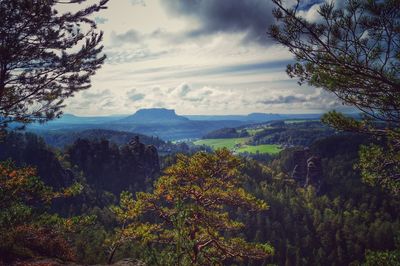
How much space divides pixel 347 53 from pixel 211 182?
35.9 ft

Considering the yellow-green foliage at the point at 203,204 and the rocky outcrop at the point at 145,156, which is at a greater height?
the yellow-green foliage at the point at 203,204

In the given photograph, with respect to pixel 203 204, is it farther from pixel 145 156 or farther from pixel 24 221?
pixel 145 156

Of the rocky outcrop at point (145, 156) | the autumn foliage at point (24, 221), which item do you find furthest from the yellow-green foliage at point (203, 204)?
the rocky outcrop at point (145, 156)

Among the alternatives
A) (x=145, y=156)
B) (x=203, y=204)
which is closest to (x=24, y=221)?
(x=203, y=204)

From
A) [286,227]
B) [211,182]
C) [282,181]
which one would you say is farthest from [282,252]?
[211,182]

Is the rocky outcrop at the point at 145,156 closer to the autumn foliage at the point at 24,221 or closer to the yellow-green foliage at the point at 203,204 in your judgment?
the autumn foliage at the point at 24,221

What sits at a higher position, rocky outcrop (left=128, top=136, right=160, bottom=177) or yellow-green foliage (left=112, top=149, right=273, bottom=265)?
yellow-green foliage (left=112, top=149, right=273, bottom=265)

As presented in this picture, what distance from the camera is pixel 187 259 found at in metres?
11.8

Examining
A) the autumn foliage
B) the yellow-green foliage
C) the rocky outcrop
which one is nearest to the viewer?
the autumn foliage

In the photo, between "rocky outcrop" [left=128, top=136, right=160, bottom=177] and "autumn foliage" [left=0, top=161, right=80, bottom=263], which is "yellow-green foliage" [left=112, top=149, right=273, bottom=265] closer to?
"autumn foliage" [left=0, top=161, right=80, bottom=263]

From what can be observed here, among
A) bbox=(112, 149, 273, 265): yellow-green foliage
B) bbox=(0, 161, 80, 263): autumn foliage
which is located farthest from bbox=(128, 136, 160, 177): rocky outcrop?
bbox=(112, 149, 273, 265): yellow-green foliage

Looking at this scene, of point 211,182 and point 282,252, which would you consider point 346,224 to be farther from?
point 211,182

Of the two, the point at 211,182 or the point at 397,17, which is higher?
the point at 397,17

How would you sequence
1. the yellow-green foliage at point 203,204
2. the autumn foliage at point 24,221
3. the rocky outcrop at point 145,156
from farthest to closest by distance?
the rocky outcrop at point 145,156 → the yellow-green foliage at point 203,204 → the autumn foliage at point 24,221
